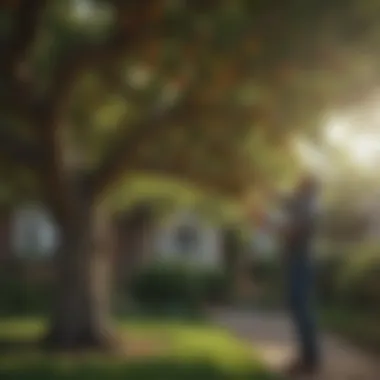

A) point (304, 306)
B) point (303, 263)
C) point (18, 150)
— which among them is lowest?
point (304, 306)

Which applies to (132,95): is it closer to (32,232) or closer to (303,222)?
(32,232)

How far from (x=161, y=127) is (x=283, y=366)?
0.80 m

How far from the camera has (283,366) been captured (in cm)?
239

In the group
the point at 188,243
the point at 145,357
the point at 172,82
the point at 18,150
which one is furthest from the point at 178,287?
the point at 18,150

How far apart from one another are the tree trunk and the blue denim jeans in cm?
49

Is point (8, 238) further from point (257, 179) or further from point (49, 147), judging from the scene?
point (257, 179)

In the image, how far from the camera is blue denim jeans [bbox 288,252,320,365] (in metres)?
2.37

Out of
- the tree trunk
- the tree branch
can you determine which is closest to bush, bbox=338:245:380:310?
the tree trunk

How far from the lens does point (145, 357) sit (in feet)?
8.32

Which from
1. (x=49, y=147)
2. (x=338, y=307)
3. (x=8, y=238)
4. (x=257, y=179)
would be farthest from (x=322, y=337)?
(x=49, y=147)

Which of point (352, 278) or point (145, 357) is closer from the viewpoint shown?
point (352, 278)

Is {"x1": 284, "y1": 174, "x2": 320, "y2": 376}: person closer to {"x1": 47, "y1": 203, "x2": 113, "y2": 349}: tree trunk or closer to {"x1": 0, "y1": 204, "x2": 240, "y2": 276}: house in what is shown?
{"x1": 0, "y1": 204, "x2": 240, "y2": 276}: house

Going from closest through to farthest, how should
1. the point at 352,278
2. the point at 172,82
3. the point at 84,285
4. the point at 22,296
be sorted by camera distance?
the point at 352,278 < the point at 22,296 < the point at 172,82 < the point at 84,285

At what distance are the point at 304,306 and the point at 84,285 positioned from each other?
0.69 meters
